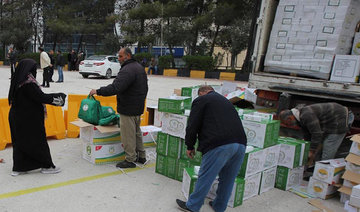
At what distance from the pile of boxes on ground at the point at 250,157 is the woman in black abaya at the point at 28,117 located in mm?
1579

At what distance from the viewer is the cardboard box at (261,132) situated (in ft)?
13.5

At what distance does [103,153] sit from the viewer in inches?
201

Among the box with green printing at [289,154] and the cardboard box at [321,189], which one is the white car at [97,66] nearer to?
the box with green printing at [289,154]

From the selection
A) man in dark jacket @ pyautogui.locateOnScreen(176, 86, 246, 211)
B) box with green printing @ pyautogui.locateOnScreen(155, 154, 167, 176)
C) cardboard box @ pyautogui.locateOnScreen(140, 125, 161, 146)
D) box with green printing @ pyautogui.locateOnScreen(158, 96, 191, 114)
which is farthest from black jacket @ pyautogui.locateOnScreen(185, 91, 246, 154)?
cardboard box @ pyautogui.locateOnScreen(140, 125, 161, 146)

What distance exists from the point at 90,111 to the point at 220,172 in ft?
7.77

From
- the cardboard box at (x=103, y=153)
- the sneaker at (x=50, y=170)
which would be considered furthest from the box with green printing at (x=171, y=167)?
the sneaker at (x=50, y=170)

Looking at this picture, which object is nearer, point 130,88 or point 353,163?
point 353,163

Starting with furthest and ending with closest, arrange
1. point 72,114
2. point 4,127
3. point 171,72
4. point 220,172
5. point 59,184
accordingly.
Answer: point 171,72 < point 72,114 < point 4,127 < point 59,184 < point 220,172

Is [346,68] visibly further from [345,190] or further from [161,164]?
[161,164]

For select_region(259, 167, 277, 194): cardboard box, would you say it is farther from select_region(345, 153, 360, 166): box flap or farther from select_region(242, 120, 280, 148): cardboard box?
select_region(345, 153, 360, 166): box flap

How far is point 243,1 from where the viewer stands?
23484 mm

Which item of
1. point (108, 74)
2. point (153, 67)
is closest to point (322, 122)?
point (108, 74)

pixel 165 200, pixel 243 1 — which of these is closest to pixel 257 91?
pixel 165 200

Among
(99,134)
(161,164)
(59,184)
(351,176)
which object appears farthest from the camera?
(99,134)
